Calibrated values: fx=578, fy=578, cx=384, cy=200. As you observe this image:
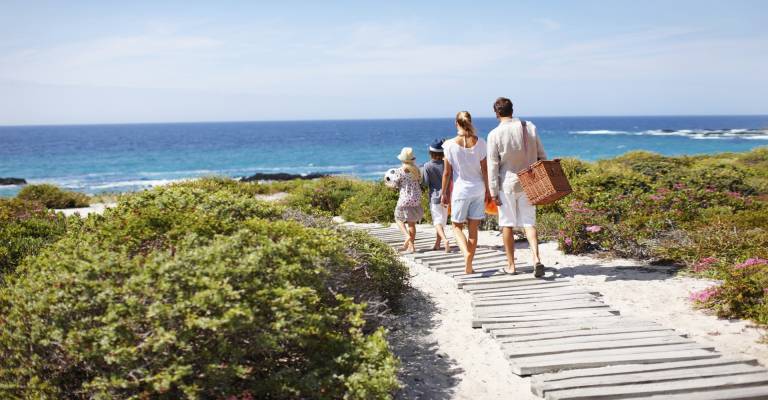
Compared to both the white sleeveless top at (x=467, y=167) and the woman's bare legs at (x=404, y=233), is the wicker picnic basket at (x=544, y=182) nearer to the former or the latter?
the white sleeveless top at (x=467, y=167)

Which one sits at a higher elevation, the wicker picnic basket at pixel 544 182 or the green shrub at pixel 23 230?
the wicker picnic basket at pixel 544 182

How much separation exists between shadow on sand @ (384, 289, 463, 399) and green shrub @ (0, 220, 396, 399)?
2.12ft

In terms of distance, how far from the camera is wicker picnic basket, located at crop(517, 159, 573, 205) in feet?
21.8

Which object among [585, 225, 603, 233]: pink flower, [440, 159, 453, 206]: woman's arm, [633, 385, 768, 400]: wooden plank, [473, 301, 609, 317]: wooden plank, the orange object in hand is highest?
[440, 159, 453, 206]: woman's arm

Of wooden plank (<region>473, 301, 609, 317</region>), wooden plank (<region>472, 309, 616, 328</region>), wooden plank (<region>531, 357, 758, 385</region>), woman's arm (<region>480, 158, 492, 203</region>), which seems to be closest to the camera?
wooden plank (<region>531, 357, 758, 385</region>)

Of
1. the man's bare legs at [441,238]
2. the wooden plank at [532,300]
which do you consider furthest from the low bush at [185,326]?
the man's bare legs at [441,238]

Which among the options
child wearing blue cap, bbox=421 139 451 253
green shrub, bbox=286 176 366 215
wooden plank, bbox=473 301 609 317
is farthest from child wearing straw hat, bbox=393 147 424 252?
green shrub, bbox=286 176 366 215

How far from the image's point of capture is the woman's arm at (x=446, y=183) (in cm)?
753

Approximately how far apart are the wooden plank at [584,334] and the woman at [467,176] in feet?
7.05

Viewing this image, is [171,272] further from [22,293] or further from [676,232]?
[676,232]

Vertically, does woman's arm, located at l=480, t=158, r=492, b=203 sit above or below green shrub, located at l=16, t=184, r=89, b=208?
above

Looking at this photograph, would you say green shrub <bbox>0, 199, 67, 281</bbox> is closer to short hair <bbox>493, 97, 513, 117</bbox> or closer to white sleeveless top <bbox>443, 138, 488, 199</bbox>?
white sleeveless top <bbox>443, 138, 488, 199</bbox>

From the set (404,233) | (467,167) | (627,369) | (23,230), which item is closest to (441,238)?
(404,233)

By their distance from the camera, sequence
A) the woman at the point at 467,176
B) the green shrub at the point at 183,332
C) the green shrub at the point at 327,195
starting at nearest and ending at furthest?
the green shrub at the point at 183,332 < the woman at the point at 467,176 < the green shrub at the point at 327,195
